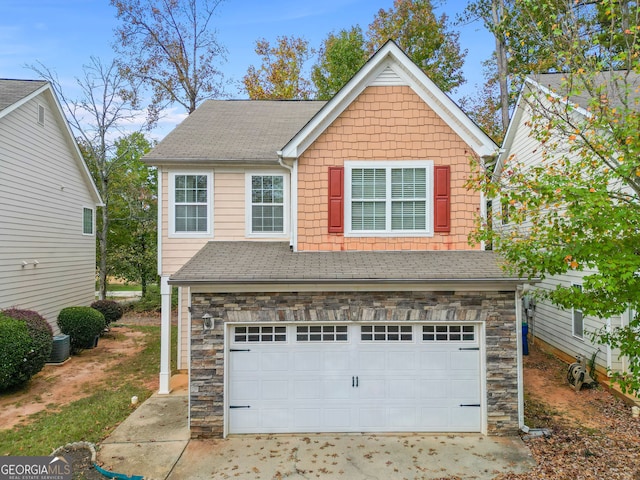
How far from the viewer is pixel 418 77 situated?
866 cm

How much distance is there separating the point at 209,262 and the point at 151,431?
341 centimetres

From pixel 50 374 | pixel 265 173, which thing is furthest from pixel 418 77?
pixel 50 374

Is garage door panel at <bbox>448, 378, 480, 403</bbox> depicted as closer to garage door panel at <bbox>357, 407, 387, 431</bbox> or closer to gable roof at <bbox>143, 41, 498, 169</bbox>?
garage door panel at <bbox>357, 407, 387, 431</bbox>

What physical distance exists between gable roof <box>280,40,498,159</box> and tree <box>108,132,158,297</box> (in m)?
14.9

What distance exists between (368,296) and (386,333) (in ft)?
2.75

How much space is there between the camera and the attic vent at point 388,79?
8.91m

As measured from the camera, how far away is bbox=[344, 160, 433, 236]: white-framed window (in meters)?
8.88

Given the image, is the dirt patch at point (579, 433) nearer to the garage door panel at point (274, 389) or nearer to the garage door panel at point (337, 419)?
the garage door panel at point (337, 419)

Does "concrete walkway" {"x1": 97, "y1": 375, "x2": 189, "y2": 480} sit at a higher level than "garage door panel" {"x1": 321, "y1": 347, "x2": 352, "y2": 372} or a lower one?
lower

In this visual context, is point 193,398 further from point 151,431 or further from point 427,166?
point 427,166

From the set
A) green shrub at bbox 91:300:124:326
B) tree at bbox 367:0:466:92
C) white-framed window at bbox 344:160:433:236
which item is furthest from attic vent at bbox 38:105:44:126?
tree at bbox 367:0:466:92

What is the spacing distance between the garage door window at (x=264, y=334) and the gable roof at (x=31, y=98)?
33.5ft

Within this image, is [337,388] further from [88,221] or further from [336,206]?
[88,221]

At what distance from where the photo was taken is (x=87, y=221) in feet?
56.6
